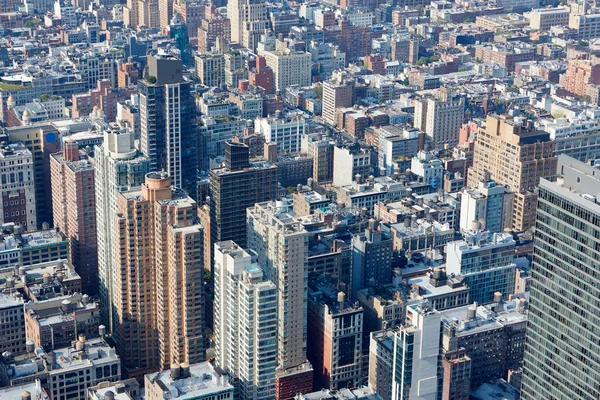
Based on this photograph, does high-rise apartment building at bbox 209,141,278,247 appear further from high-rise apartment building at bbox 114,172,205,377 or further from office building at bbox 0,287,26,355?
office building at bbox 0,287,26,355

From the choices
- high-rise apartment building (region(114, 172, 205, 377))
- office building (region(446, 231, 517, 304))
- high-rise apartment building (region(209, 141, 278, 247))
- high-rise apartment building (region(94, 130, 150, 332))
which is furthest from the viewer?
high-rise apartment building (region(209, 141, 278, 247))

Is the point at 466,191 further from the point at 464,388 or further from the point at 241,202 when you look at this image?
the point at 464,388

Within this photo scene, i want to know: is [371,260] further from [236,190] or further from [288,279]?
[236,190]

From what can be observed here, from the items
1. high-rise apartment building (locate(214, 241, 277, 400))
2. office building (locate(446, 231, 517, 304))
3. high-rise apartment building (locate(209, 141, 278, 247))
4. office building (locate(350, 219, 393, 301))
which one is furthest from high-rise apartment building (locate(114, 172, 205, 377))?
office building (locate(446, 231, 517, 304))

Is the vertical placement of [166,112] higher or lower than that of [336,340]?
higher

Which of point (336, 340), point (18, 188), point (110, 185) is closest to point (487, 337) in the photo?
point (336, 340)

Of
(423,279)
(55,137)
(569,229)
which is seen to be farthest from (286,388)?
(55,137)
